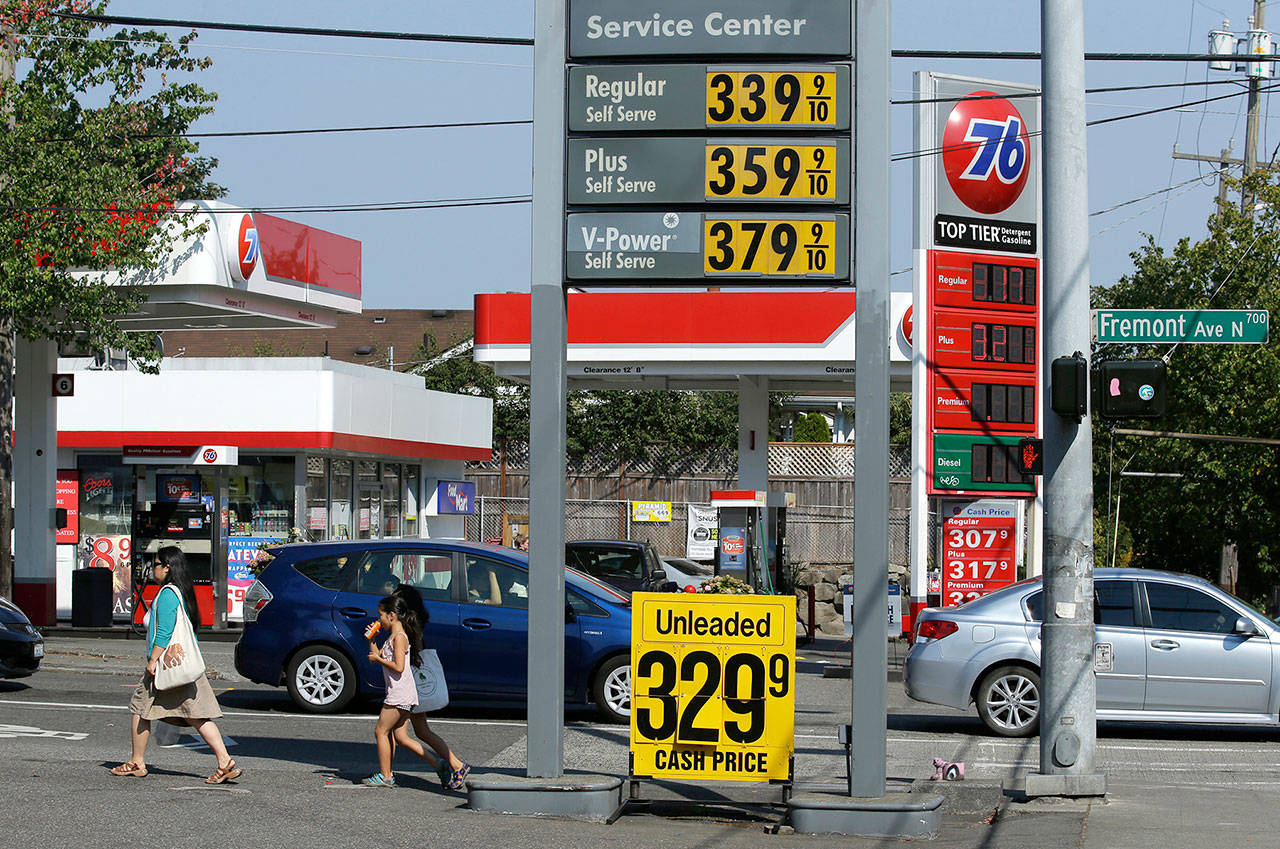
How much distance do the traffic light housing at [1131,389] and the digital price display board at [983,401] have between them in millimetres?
8386

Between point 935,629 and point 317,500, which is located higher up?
point 317,500

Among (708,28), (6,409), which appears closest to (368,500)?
(6,409)

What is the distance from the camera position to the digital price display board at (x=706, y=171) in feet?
30.3

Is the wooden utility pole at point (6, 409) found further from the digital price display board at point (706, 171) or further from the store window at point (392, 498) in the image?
the digital price display board at point (706, 171)

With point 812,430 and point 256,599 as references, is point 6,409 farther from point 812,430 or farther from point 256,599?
point 812,430

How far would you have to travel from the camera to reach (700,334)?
2408 cm

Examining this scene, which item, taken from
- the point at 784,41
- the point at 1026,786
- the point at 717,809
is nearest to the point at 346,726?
the point at 717,809

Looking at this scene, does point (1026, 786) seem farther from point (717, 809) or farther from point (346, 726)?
point (346, 726)

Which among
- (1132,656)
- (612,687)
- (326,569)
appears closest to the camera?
(1132,656)

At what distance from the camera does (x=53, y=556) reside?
21609 millimetres

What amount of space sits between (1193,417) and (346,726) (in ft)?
73.7

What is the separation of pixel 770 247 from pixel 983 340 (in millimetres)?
10498

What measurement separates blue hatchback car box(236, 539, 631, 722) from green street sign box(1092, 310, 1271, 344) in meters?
4.97

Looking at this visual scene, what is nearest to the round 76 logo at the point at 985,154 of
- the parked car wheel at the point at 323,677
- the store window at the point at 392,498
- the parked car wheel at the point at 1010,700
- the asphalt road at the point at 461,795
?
the asphalt road at the point at 461,795
